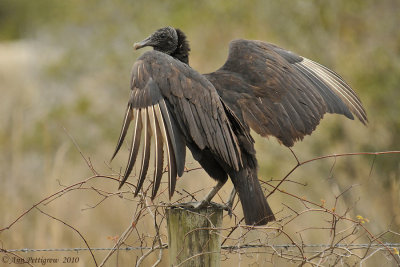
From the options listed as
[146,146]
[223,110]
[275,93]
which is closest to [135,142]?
[146,146]

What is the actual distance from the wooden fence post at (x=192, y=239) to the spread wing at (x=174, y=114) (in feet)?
0.85

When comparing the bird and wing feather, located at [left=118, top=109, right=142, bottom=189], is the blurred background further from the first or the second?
wing feather, located at [left=118, top=109, right=142, bottom=189]

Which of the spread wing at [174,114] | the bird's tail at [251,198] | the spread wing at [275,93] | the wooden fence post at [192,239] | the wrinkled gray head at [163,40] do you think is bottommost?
the wooden fence post at [192,239]

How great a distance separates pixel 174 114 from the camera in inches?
121

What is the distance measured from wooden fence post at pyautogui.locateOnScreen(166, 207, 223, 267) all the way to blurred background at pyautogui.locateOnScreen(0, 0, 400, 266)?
169 cm

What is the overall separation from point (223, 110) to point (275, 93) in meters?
0.62

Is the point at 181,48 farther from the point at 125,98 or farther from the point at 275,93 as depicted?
the point at 125,98

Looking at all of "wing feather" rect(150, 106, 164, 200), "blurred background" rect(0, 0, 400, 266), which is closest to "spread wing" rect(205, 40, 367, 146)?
"wing feather" rect(150, 106, 164, 200)

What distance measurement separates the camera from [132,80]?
10.4 feet

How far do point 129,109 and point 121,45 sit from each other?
5.60 m

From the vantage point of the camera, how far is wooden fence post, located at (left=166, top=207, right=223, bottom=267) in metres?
2.71

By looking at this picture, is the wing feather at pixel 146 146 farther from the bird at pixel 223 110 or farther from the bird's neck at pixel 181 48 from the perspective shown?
the bird's neck at pixel 181 48

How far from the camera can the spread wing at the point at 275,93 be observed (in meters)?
3.56

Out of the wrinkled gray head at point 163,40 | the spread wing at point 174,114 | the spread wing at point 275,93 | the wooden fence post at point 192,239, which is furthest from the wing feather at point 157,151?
the wrinkled gray head at point 163,40
